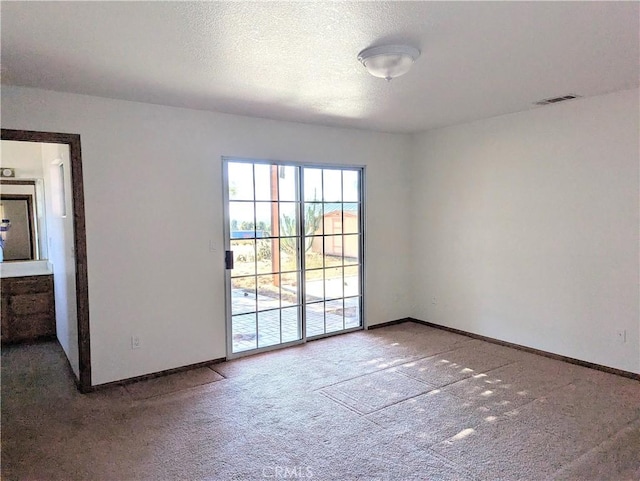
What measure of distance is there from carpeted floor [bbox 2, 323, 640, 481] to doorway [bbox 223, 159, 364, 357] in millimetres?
525

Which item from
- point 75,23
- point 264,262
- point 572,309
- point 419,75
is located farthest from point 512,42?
point 264,262

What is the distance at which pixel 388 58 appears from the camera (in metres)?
2.70

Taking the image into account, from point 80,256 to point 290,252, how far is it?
214 cm

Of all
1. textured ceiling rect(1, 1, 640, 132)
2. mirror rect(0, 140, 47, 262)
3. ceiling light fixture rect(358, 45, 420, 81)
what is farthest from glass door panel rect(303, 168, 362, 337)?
mirror rect(0, 140, 47, 262)

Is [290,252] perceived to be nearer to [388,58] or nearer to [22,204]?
[388,58]

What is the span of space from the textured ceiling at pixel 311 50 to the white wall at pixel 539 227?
0.56m

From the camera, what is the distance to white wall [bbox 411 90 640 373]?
12.8 ft

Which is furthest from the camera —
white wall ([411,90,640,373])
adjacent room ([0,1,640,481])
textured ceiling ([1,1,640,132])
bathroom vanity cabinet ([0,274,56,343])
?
bathroom vanity cabinet ([0,274,56,343])

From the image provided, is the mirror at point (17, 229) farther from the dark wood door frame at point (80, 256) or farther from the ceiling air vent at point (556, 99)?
the ceiling air vent at point (556, 99)

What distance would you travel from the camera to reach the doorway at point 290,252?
4602mm

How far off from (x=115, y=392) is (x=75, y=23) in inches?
114

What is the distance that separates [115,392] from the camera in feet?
12.2

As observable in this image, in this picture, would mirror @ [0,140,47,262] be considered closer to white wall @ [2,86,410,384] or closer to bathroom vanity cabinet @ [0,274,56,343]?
bathroom vanity cabinet @ [0,274,56,343]

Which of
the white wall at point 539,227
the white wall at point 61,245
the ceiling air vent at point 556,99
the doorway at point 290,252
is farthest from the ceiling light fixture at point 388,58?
the white wall at point 61,245
